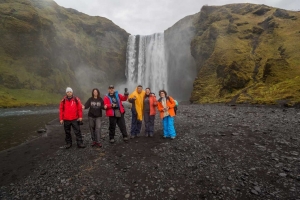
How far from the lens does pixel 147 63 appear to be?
7644 cm

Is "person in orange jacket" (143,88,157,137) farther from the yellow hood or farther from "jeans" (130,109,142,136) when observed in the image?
"jeans" (130,109,142,136)

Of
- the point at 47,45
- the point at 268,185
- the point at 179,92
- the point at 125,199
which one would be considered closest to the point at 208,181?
the point at 268,185

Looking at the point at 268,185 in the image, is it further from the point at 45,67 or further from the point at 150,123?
the point at 45,67

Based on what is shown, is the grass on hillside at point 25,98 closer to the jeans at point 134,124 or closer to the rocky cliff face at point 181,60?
the rocky cliff face at point 181,60

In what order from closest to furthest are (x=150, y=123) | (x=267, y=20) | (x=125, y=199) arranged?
(x=125, y=199)
(x=150, y=123)
(x=267, y=20)

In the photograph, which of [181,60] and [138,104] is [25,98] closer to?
[181,60]

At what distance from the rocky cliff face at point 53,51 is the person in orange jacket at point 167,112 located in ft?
193

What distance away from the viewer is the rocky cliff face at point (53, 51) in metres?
71.8

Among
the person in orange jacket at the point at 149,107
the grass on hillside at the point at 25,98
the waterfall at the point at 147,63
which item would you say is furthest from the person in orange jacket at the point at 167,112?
the waterfall at the point at 147,63

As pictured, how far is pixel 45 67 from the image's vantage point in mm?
A: 78500

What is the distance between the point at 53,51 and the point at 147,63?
41287 mm

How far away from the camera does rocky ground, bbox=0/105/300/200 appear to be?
21.3ft

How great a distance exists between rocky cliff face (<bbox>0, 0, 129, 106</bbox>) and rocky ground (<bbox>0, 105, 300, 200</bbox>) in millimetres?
57353

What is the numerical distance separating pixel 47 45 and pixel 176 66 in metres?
54.2
